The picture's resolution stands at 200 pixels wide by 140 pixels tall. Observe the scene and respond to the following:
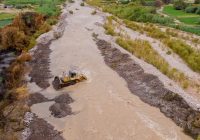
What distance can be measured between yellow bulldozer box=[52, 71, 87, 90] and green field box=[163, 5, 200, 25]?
32.6m

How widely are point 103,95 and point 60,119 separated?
157 inches

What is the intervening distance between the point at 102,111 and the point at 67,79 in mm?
5049

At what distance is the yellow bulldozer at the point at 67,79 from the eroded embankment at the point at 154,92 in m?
3.39

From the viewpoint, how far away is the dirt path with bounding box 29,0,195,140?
1955 centimetres

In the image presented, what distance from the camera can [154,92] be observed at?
934 inches

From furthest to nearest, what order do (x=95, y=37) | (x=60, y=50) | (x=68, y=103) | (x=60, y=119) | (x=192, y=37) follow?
1. (x=192, y=37)
2. (x=95, y=37)
3. (x=60, y=50)
4. (x=68, y=103)
5. (x=60, y=119)

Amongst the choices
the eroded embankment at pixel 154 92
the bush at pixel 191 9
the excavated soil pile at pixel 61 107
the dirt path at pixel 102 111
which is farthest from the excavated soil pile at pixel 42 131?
the bush at pixel 191 9

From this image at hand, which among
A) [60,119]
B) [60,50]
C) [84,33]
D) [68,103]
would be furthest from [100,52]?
[60,119]

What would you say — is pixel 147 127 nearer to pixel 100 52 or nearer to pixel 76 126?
pixel 76 126

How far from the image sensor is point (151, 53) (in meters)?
33.2

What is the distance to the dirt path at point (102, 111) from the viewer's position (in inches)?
770

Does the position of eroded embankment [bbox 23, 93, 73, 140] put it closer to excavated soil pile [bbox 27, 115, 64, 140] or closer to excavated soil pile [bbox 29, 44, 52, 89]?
excavated soil pile [bbox 27, 115, 64, 140]

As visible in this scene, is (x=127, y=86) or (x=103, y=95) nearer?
(x=103, y=95)

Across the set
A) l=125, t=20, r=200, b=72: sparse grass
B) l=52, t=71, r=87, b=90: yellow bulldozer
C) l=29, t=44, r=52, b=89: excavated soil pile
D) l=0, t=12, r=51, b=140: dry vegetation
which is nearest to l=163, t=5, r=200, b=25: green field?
l=125, t=20, r=200, b=72: sparse grass
